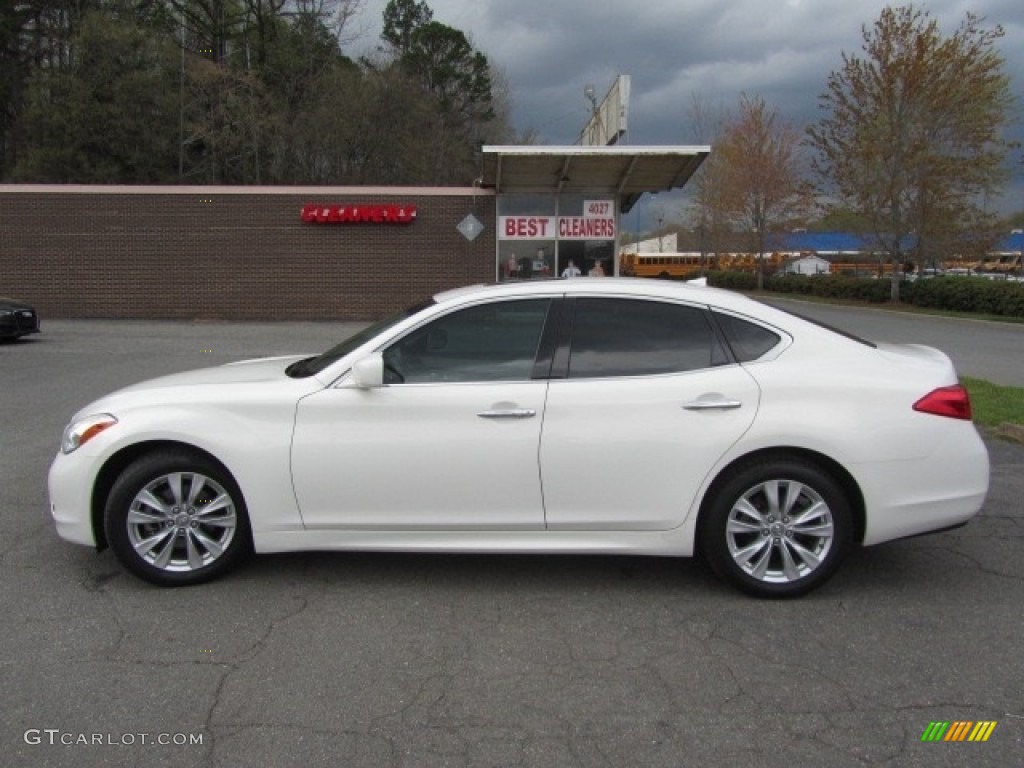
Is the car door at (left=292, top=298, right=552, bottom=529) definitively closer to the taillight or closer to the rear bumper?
the rear bumper

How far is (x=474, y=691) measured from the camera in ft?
10.5

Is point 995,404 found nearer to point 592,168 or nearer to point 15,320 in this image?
point 592,168

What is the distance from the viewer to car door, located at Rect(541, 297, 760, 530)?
3.93 meters

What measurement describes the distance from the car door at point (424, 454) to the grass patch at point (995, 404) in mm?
5892

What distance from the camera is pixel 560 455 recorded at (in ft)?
12.9

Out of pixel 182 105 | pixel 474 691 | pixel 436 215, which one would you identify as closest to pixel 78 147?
pixel 182 105

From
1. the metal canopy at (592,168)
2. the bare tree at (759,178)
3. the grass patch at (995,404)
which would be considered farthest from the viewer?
the bare tree at (759,178)

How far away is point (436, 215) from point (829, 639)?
695 inches

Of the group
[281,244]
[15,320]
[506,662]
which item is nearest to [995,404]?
[506,662]

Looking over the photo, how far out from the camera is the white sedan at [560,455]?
394 centimetres

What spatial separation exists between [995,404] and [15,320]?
15.6 meters

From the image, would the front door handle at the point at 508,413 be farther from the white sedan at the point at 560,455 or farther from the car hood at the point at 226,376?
the car hood at the point at 226,376

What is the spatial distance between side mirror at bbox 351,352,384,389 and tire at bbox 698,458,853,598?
1.74 meters

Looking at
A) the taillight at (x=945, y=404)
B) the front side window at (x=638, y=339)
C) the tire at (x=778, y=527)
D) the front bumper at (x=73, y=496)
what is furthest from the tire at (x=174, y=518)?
the taillight at (x=945, y=404)
